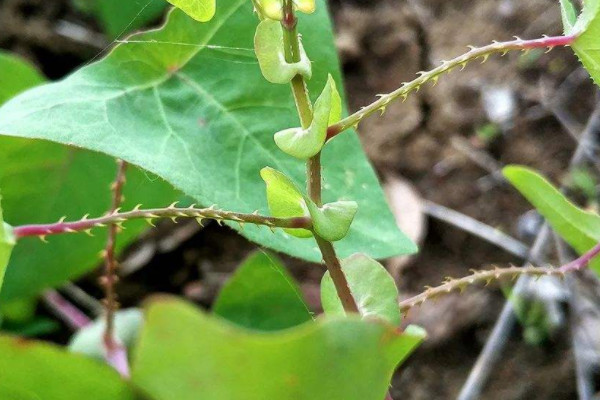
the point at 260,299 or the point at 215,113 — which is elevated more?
the point at 215,113

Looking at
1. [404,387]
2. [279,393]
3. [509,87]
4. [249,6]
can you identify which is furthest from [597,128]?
[279,393]

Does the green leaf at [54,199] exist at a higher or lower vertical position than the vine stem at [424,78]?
lower

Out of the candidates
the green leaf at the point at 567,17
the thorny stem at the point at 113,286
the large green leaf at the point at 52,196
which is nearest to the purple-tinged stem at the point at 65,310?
the large green leaf at the point at 52,196

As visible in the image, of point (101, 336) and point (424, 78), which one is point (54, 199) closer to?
point (101, 336)

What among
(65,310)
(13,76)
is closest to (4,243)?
(13,76)

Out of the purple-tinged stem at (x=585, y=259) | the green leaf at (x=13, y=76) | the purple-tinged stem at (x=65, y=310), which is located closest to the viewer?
the purple-tinged stem at (x=585, y=259)

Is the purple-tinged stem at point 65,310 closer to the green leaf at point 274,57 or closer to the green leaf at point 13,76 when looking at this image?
the green leaf at point 13,76

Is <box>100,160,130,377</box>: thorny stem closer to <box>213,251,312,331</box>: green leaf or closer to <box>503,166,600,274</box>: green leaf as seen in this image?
<box>213,251,312,331</box>: green leaf

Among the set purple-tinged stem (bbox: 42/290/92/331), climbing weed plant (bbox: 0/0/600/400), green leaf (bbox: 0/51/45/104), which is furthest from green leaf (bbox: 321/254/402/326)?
purple-tinged stem (bbox: 42/290/92/331)
